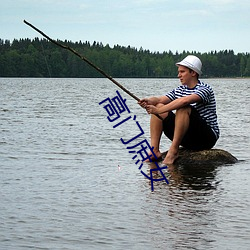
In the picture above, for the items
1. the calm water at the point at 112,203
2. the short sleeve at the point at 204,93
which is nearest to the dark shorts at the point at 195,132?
the short sleeve at the point at 204,93

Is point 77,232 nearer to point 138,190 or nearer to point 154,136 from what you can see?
point 138,190

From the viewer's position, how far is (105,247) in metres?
5.15

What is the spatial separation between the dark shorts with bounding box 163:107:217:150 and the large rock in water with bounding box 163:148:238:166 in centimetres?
7

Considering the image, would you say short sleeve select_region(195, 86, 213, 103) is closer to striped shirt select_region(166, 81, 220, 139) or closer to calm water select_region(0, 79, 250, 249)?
striped shirt select_region(166, 81, 220, 139)

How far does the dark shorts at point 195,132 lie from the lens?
29.5 feet

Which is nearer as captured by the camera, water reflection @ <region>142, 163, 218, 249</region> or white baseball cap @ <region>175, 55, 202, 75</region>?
water reflection @ <region>142, 163, 218, 249</region>

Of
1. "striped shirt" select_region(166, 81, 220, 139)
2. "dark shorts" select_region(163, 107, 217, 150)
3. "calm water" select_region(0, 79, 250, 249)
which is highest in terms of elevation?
"striped shirt" select_region(166, 81, 220, 139)

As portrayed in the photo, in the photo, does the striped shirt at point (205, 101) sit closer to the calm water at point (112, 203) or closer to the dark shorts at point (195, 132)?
the dark shorts at point (195, 132)

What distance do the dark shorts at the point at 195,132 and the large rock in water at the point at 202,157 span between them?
7 centimetres

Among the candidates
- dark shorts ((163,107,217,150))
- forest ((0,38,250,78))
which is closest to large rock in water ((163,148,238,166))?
dark shorts ((163,107,217,150))

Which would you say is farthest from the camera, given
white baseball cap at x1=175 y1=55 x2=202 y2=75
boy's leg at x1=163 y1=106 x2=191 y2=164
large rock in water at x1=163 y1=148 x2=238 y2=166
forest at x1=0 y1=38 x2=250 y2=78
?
forest at x1=0 y1=38 x2=250 y2=78

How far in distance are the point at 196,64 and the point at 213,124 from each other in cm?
76

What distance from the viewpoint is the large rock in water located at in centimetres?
947

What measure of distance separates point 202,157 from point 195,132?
1.86ft
